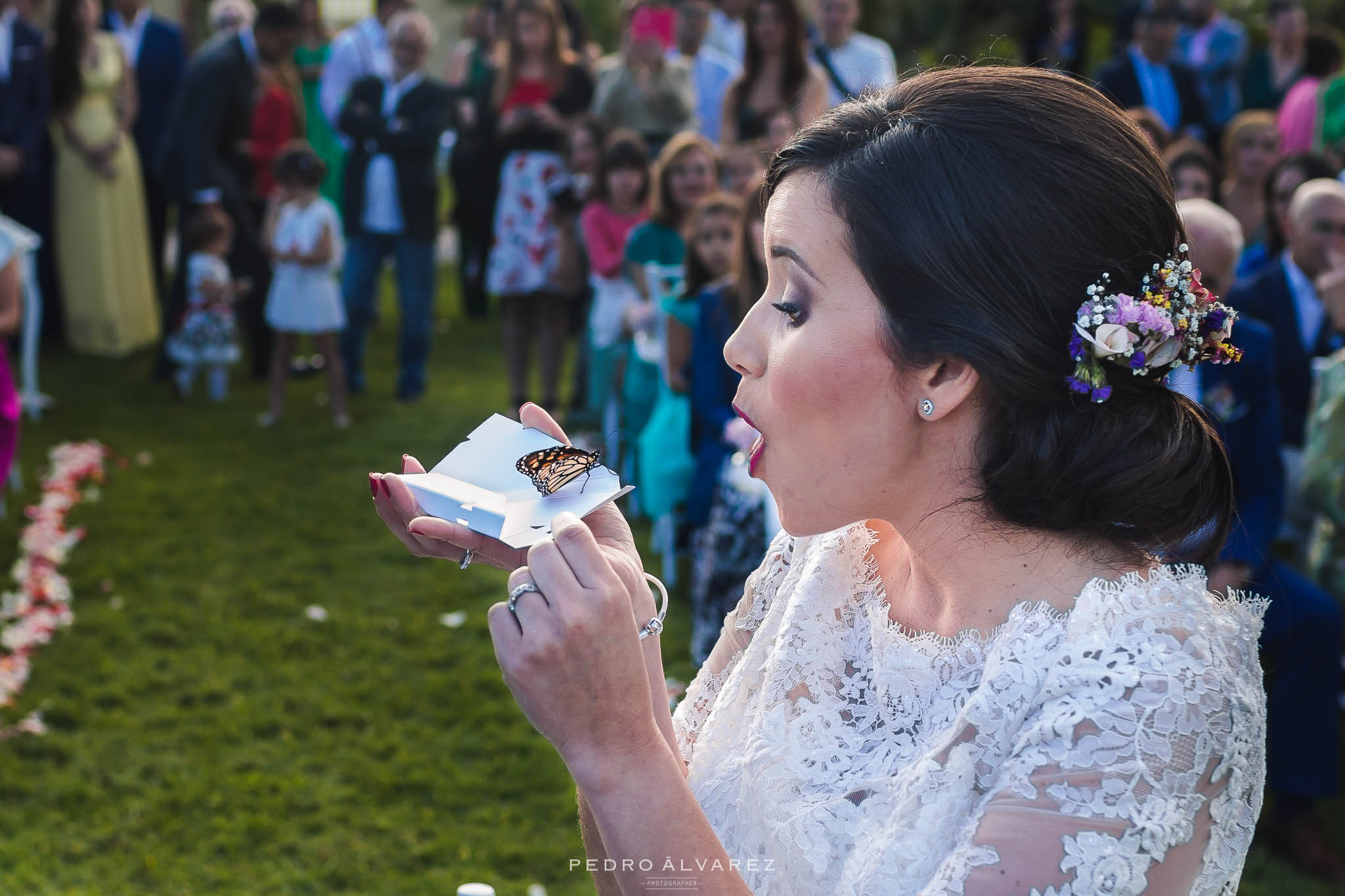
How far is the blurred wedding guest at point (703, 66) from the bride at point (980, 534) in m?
7.54

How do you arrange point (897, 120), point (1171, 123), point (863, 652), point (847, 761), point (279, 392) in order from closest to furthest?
point (897, 120), point (847, 761), point (863, 652), point (279, 392), point (1171, 123)

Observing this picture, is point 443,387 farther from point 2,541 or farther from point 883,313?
point 883,313

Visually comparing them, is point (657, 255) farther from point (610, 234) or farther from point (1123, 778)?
point (1123, 778)

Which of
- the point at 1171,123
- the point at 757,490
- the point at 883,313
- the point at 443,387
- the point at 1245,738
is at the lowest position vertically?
the point at 443,387

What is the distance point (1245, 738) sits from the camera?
1.44 m

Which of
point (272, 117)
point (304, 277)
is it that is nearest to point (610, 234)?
point (304, 277)

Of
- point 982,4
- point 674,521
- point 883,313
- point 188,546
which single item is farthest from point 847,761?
point 982,4

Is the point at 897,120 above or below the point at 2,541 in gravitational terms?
above

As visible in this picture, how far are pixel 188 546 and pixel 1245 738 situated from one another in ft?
18.4

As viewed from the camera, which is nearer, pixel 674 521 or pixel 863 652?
pixel 863 652

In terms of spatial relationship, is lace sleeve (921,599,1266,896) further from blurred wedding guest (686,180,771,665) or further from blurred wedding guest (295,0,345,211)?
blurred wedding guest (295,0,345,211)

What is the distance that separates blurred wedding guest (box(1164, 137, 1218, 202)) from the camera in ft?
19.4

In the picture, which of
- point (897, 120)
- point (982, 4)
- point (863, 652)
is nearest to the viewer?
point (897, 120)

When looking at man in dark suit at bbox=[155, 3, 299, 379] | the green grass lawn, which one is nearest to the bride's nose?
the green grass lawn
